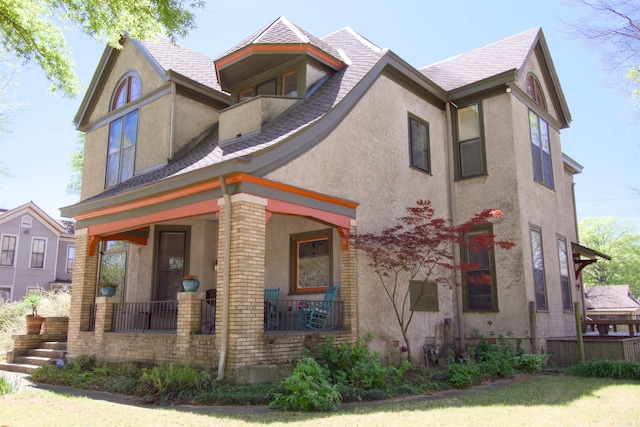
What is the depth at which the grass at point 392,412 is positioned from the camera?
636 cm

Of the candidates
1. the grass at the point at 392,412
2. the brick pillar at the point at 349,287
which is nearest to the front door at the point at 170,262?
the grass at the point at 392,412

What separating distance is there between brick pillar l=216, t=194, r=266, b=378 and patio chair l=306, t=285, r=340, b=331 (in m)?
2.04

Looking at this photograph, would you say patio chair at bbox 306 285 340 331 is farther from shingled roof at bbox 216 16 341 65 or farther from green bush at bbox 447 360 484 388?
shingled roof at bbox 216 16 341 65

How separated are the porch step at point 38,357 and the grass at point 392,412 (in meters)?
3.63

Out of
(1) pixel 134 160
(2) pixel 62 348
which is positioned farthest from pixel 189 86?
(2) pixel 62 348

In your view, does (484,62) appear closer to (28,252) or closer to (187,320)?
(187,320)

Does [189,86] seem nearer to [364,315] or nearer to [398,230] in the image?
[398,230]

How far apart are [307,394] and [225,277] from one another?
7.92 feet

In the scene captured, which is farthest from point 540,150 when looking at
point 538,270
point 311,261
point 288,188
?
point 288,188

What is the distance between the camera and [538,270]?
13508 millimetres

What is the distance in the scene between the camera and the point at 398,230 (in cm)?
1195

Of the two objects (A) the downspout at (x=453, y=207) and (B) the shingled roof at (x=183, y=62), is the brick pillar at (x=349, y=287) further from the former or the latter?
(B) the shingled roof at (x=183, y=62)

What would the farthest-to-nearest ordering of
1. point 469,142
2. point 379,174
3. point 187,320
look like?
1. point 469,142
2. point 379,174
3. point 187,320

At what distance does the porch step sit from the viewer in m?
12.1
